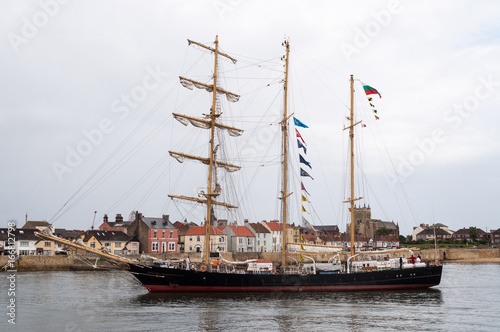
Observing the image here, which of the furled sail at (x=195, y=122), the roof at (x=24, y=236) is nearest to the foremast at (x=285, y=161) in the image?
the furled sail at (x=195, y=122)

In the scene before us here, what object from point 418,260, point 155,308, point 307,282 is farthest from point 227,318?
point 418,260

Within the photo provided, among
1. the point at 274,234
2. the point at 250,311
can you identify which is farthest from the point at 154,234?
→ the point at 250,311

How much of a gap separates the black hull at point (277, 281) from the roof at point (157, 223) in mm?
51556

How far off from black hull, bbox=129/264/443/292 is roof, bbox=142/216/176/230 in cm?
5156

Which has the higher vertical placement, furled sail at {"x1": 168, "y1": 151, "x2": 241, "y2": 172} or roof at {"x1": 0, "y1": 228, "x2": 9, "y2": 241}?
furled sail at {"x1": 168, "y1": 151, "x2": 241, "y2": 172}

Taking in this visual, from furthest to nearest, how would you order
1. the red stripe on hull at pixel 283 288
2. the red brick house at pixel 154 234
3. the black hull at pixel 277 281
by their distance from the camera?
the red brick house at pixel 154 234, the red stripe on hull at pixel 283 288, the black hull at pixel 277 281

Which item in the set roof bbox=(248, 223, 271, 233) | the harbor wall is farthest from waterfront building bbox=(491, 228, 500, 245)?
the harbor wall

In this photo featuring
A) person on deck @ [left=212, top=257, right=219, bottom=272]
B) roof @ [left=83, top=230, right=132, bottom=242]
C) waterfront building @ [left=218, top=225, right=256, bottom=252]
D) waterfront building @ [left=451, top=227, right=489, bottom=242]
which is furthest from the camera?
waterfront building @ [left=451, top=227, right=489, bottom=242]

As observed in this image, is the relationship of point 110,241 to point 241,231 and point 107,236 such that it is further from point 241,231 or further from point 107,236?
point 241,231

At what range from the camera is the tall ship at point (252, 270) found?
45312mm

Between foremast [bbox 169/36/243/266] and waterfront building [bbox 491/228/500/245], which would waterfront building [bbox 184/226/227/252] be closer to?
foremast [bbox 169/36/243/266]

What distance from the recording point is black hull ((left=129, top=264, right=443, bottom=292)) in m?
45.2

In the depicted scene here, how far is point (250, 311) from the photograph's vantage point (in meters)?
35.3

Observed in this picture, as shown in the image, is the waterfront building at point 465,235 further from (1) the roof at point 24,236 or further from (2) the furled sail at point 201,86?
(2) the furled sail at point 201,86
